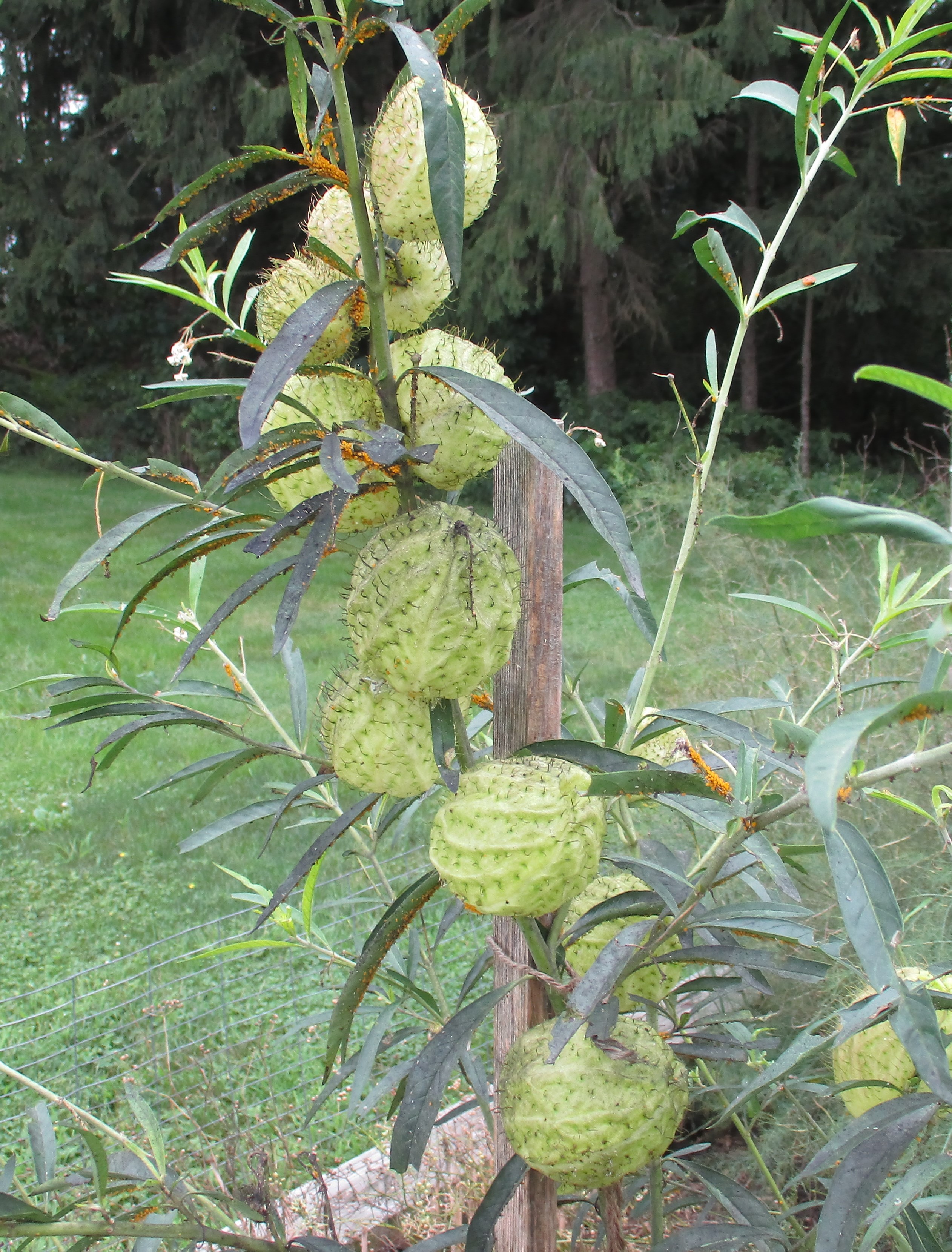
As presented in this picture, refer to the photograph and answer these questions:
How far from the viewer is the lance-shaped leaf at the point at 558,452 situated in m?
0.55

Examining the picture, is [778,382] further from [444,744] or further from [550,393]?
[444,744]

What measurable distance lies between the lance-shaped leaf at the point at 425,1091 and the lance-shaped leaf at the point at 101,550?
0.47 m

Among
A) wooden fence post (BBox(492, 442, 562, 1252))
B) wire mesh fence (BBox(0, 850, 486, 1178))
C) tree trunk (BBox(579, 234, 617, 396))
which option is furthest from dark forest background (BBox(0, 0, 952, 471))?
wooden fence post (BBox(492, 442, 562, 1252))

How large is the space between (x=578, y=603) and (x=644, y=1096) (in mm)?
5539

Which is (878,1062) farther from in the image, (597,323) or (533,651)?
(597,323)

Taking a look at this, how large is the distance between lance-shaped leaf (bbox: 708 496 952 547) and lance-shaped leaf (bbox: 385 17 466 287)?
23 centimetres

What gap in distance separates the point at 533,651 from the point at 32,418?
0.49 metres

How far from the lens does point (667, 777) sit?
64 cm

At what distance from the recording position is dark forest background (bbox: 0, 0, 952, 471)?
316 inches

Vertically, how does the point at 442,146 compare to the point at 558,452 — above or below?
above

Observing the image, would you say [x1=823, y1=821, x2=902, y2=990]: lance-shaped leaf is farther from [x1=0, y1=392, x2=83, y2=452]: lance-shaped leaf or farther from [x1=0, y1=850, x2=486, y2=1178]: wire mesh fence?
[x1=0, y1=850, x2=486, y2=1178]: wire mesh fence

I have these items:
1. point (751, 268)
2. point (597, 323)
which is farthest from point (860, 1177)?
point (751, 268)

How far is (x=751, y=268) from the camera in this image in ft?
32.7

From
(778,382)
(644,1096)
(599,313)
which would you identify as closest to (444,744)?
(644,1096)
